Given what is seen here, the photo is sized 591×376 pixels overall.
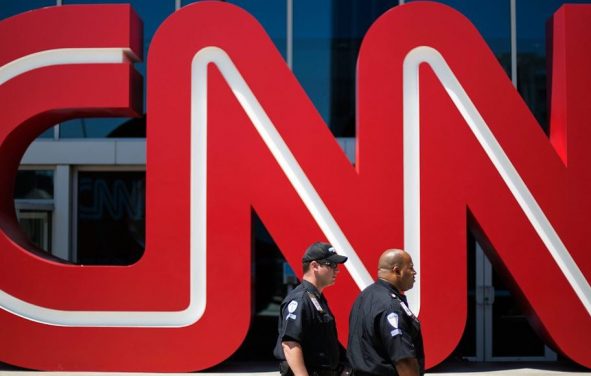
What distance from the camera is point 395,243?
7105 millimetres

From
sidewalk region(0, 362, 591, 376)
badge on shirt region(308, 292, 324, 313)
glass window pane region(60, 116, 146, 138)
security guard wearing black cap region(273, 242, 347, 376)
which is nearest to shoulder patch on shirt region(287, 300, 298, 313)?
security guard wearing black cap region(273, 242, 347, 376)

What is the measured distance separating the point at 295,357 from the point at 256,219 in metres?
5.87

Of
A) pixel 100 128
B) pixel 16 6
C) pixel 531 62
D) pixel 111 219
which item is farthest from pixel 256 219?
pixel 16 6

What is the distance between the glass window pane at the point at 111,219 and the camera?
965 centimetres

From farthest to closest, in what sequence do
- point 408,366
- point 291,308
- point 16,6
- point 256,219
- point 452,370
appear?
point 16,6 < point 256,219 < point 452,370 < point 291,308 < point 408,366

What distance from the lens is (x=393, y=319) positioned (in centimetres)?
354

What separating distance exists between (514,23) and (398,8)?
124 inches

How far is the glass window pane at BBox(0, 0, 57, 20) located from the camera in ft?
33.0

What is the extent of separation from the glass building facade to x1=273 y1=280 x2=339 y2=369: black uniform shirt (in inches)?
210

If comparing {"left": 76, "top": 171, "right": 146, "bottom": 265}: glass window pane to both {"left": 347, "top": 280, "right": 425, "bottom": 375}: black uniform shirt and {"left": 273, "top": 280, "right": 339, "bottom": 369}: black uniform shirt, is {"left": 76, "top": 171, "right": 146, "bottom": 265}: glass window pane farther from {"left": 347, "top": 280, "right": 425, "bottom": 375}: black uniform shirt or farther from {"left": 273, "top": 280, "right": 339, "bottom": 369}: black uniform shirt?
{"left": 347, "top": 280, "right": 425, "bottom": 375}: black uniform shirt

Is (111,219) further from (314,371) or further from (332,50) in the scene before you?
(314,371)

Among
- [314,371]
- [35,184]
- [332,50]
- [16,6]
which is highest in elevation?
[16,6]

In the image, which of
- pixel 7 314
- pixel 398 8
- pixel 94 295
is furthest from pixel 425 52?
pixel 7 314

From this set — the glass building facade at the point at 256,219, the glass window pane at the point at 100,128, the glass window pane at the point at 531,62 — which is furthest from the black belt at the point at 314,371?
the glass window pane at the point at 531,62
